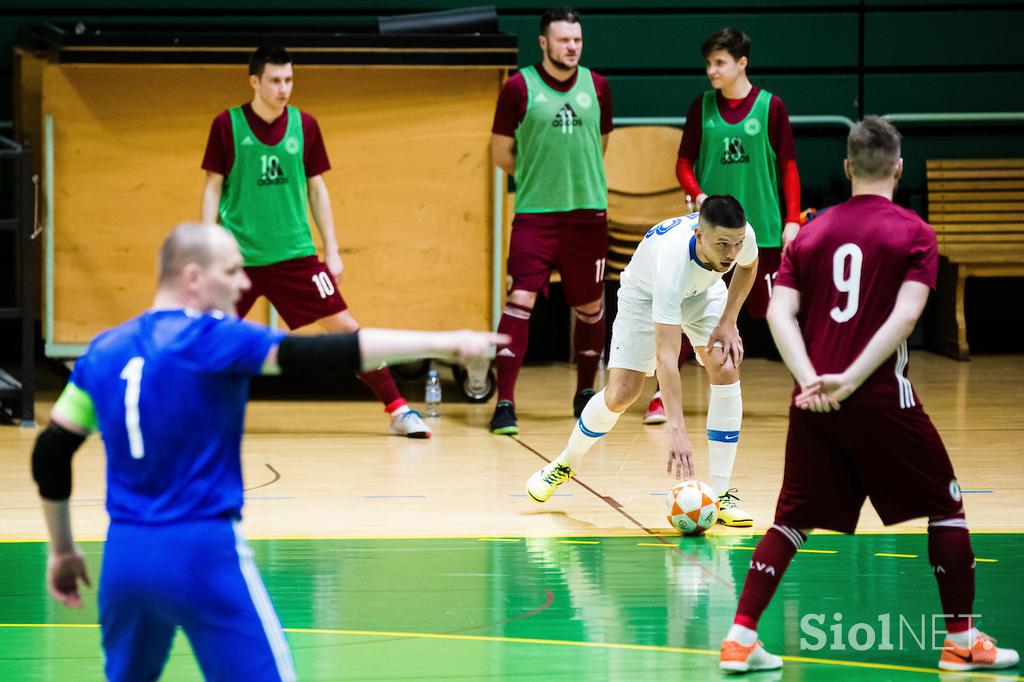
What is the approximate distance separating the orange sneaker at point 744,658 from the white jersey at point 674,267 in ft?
5.36

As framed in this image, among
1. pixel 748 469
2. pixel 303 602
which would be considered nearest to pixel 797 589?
pixel 303 602

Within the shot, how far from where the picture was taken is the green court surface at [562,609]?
4180 mm

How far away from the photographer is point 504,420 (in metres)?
8.07

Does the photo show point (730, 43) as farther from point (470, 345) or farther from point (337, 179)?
point (470, 345)

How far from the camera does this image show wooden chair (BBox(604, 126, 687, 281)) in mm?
10791

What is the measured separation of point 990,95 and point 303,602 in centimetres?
867

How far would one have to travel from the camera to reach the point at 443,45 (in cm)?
885

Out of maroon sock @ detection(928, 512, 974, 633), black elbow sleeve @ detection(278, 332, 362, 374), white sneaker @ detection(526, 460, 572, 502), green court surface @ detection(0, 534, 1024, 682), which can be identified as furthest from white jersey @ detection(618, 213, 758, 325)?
black elbow sleeve @ detection(278, 332, 362, 374)

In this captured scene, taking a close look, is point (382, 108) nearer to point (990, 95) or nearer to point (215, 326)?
point (990, 95)

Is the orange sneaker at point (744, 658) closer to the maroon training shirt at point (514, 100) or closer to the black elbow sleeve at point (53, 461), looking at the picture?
the black elbow sleeve at point (53, 461)

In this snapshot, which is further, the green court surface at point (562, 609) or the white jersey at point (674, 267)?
the white jersey at point (674, 267)

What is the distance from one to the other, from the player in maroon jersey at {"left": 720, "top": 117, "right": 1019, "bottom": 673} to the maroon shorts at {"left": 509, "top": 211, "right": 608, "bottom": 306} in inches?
160
